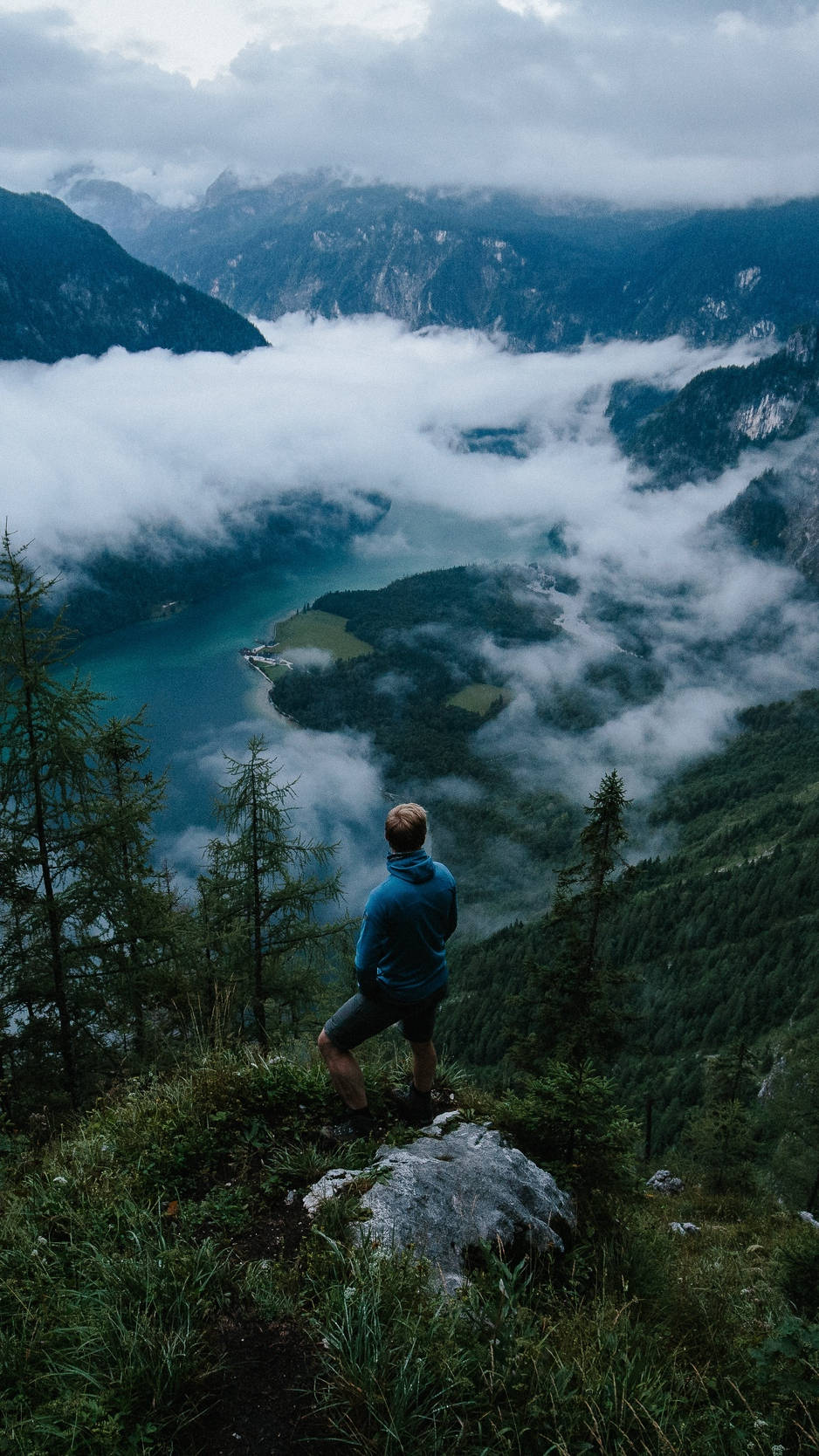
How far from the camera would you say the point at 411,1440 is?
3.13 m

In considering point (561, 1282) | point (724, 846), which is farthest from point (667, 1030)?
point (561, 1282)

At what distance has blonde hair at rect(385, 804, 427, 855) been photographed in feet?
16.8

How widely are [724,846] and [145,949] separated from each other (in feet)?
552

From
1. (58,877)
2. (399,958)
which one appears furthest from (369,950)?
(58,877)

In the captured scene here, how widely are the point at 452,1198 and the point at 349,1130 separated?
1.03 meters

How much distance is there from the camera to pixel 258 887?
46.0 ft

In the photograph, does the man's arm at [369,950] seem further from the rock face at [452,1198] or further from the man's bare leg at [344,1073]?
the rock face at [452,1198]

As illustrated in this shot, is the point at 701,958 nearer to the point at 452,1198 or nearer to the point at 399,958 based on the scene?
the point at 452,1198

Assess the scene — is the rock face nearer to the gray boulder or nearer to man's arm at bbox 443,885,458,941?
man's arm at bbox 443,885,458,941

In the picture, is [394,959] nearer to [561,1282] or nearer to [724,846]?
[561,1282]

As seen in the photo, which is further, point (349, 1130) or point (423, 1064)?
point (423, 1064)

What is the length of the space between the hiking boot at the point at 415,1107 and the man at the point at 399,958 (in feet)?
1.19

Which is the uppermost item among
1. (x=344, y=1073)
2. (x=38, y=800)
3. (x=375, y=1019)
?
(x=375, y=1019)

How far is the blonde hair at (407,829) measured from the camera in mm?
5129
